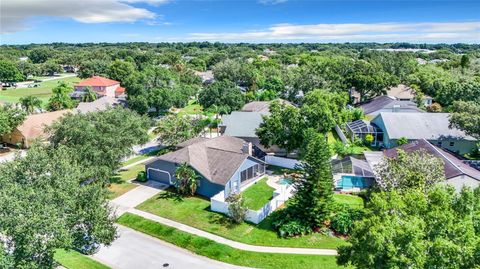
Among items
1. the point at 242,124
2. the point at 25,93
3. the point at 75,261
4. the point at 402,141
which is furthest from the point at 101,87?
the point at 75,261

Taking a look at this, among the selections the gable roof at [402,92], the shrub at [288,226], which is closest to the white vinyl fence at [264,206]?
the shrub at [288,226]

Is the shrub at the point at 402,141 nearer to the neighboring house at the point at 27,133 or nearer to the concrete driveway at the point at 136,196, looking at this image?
the concrete driveway at the point at 136,196

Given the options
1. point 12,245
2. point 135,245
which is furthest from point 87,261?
point 12,245

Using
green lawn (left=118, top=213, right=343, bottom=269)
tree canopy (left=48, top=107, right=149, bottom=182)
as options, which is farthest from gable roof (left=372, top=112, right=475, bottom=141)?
tree canopy (left=48, top=107, right=149, bottom=182)

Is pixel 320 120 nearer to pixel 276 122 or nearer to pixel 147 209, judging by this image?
pixel 276 122

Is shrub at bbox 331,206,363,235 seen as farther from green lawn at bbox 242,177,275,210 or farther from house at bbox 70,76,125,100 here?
house at bbox 70,76,125,100
